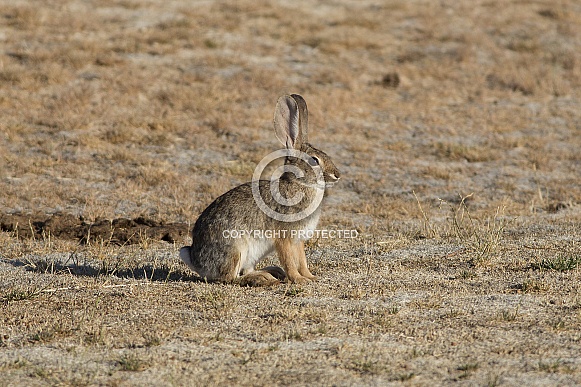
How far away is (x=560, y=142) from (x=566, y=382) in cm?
1083

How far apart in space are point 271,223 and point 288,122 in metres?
0.99

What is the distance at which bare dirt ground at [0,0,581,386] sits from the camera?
18.5ft

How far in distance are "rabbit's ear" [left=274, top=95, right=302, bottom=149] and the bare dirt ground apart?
1.27m

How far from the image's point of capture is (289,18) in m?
21.1

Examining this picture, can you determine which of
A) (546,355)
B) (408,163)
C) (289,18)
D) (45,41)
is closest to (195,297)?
(546,355)

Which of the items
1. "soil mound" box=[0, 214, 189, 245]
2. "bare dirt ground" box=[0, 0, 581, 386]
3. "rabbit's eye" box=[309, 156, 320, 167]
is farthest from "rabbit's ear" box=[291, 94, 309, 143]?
"soil mound" box=[0, 214, 189, 245]

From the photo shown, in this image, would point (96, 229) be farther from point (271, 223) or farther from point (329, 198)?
point (329, 198)

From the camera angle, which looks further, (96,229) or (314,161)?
(96,229)

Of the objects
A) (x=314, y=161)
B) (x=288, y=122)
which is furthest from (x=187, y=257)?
(x=288, y=122)

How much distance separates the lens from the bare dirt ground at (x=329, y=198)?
18.5ft

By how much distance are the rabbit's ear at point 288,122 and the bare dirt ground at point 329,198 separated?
127cm

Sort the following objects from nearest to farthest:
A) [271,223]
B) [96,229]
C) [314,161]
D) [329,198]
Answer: [271,223] < [314,161] < [96,229] < [329,198]

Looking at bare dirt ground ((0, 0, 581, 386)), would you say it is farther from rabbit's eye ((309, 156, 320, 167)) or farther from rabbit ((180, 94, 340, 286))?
rabbit's eye ((309, 156, 320, 167))

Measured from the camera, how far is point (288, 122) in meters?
7.70
